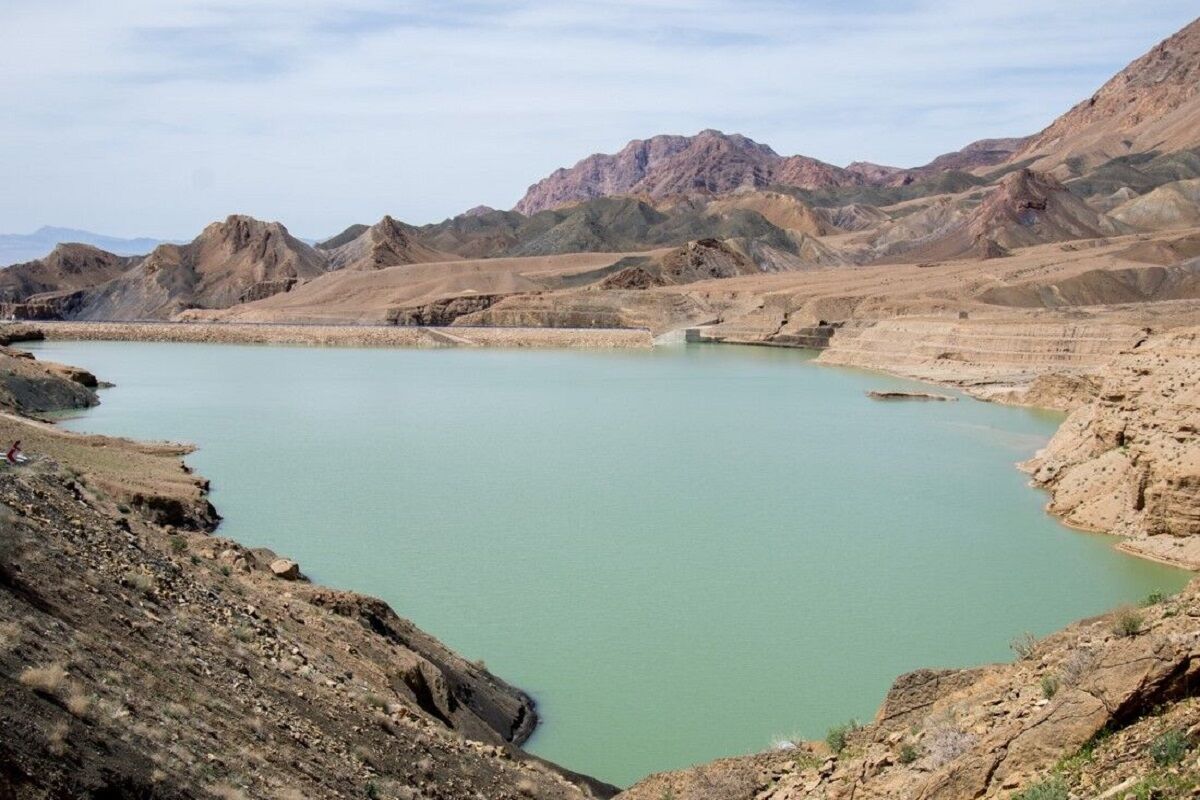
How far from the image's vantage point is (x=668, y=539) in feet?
65.8

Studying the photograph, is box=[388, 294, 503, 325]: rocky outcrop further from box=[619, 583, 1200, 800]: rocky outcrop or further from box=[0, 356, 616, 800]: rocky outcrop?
box=[619, 583, 1200, 800]: rocky outcrop

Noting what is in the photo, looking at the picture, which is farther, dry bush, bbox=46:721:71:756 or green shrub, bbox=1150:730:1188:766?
dry bush, bbox=46:721:71:756

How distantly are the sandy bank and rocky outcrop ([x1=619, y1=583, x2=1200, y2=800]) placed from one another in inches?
2535

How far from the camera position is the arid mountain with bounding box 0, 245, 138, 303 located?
102750 millimetres

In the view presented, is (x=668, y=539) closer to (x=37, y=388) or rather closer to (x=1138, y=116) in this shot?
(x=37, y=388)

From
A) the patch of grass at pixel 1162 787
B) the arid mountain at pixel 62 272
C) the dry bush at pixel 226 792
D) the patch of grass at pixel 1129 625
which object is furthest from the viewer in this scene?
the arid mountain at pixel 62 272

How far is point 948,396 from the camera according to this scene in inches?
1746

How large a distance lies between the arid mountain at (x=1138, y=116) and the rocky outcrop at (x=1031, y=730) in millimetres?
148929

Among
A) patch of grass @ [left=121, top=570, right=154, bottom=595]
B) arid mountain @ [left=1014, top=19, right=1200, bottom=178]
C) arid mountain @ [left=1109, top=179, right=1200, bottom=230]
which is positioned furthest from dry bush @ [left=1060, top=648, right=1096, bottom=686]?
arid mountain @ [left=1014, top=19, right=1200, bottom=178]

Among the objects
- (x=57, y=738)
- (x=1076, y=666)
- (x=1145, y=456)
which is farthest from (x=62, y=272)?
(x=1076, y=666)

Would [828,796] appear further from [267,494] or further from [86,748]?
[267,494]

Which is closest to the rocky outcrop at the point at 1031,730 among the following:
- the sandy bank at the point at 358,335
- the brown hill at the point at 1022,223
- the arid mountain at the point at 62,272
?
the sandy bank at the point at 358,335

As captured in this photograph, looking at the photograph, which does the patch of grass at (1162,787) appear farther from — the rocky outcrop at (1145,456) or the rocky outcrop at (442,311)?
the rocky outcrop at (442,311)

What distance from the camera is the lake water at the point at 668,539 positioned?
523 inches
